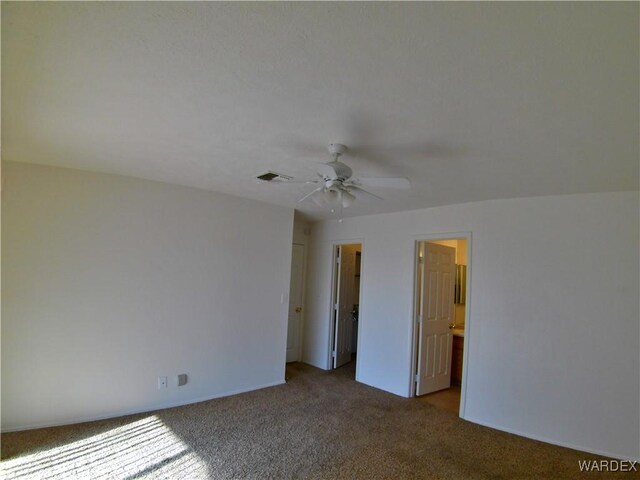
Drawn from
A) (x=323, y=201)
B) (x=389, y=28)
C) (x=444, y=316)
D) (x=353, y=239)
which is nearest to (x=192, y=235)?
(x=323, y=201)

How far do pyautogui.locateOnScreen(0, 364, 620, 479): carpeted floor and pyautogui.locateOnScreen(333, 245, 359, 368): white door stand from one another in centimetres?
160

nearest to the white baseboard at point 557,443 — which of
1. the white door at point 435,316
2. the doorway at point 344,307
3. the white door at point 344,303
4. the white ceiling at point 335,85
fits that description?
the white door at point 435,316

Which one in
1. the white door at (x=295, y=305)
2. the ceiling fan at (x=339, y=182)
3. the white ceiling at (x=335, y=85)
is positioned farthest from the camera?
the white door at (x=295, y=305)

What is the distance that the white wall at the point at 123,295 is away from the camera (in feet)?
9.93

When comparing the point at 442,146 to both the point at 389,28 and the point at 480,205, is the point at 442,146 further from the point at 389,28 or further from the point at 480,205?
the point at 480,205

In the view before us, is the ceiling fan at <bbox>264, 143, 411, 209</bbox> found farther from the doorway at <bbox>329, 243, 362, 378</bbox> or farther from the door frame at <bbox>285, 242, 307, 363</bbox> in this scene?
the door frame at <bbox>285, 242, 307, 363</bbox>

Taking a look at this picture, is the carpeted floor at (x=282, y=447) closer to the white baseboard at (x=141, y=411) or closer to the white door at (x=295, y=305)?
the white baseboard at (x=141, y=411)

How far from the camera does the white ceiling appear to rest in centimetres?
125

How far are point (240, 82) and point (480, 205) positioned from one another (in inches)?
122

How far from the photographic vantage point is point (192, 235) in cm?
390

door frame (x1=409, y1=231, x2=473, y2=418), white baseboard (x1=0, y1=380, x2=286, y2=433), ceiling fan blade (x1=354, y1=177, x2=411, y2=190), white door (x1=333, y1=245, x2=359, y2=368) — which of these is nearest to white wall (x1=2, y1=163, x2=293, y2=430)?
white baseboard (x1=0, y1=380, x2=286, y2=433)

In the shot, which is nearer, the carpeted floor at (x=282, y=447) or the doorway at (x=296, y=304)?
the carpeted floor at (x=282, y=447)

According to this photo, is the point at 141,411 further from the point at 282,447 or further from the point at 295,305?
the point at 295,305

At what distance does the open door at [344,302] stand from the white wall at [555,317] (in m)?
1.46
